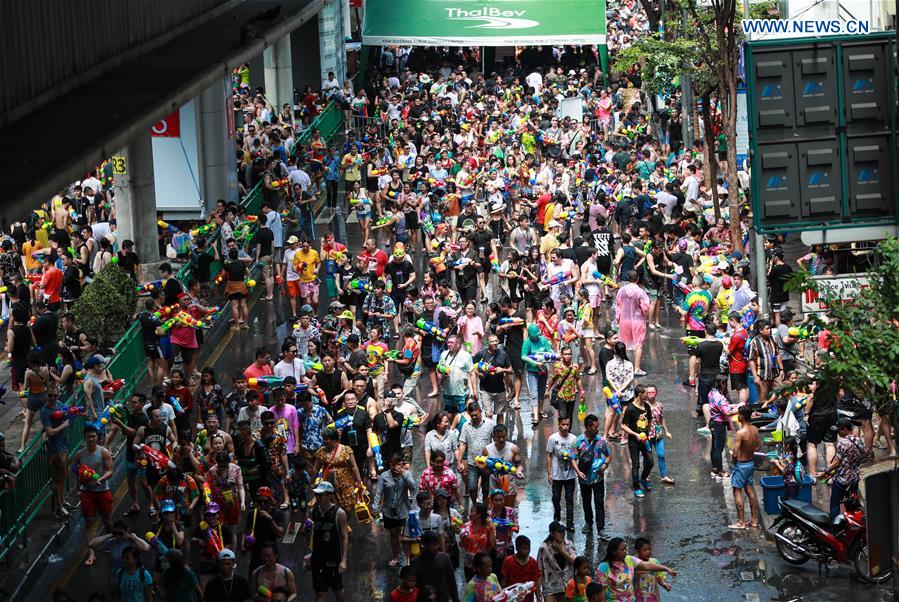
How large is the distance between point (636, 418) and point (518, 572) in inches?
164

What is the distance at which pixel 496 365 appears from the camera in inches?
772

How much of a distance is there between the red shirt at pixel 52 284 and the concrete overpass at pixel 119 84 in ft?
7.47

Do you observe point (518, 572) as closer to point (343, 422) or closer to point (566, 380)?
point (343, 422)

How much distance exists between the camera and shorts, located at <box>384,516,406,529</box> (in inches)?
629

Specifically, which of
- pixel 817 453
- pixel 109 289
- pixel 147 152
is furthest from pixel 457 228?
pixel 817 453

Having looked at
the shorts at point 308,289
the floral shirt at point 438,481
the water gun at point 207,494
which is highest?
the shorts at point 308,289

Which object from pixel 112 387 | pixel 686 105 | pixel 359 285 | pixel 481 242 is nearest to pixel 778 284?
pixel 481 242

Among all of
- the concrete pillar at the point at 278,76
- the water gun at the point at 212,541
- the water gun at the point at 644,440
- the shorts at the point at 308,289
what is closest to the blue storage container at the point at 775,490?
the water gun at the point at 644,440

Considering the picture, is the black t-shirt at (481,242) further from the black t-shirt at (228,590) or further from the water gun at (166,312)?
the black t-shirt at (228,590)

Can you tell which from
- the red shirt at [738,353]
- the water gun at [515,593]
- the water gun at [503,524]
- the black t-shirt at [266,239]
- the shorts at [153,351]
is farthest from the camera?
the black t-shirt at [266,239]

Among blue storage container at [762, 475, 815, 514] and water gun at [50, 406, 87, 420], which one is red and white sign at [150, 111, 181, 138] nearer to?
water gun at [50, 406, 87, 420]

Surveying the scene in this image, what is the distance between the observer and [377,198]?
32.8 metres

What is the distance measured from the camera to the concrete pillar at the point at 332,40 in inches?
1812

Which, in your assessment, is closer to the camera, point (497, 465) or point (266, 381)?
point (497, 465)
